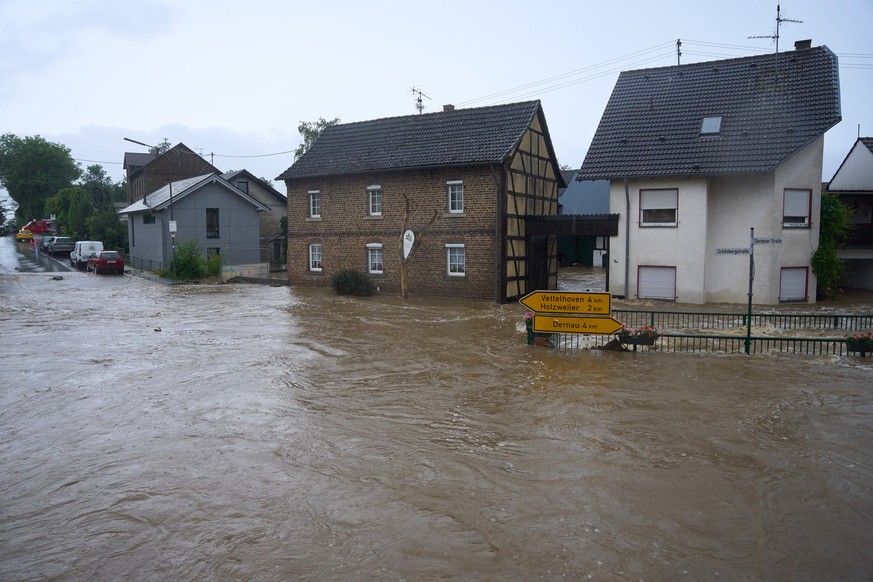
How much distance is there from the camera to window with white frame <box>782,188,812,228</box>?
22.7m

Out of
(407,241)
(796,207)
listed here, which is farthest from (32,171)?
(796,207)

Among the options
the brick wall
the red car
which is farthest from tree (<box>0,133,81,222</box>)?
the brick wall

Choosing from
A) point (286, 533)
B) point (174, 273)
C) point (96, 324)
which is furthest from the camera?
point (174, 273)

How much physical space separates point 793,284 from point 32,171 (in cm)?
8985

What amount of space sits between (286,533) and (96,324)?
54.0ft

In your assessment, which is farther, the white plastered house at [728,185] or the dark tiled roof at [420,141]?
the dark tiled roof at [420,141]

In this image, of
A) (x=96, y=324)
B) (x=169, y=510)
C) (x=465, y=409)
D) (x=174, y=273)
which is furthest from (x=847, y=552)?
(x=174, y=273)

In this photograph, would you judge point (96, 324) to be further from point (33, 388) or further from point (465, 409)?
point (465, 409)

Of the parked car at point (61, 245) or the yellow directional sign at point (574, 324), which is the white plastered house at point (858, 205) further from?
the parked car at point (61, 245)

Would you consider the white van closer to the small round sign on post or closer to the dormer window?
the small round sign on post

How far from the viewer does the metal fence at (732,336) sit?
46.7 feet

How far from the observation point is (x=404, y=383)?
12375 millimetres

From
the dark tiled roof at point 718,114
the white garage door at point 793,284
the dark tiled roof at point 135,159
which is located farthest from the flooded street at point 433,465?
the dark tiled roof at point 135,159

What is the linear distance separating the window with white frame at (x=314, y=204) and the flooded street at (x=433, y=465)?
15720 millimetres
